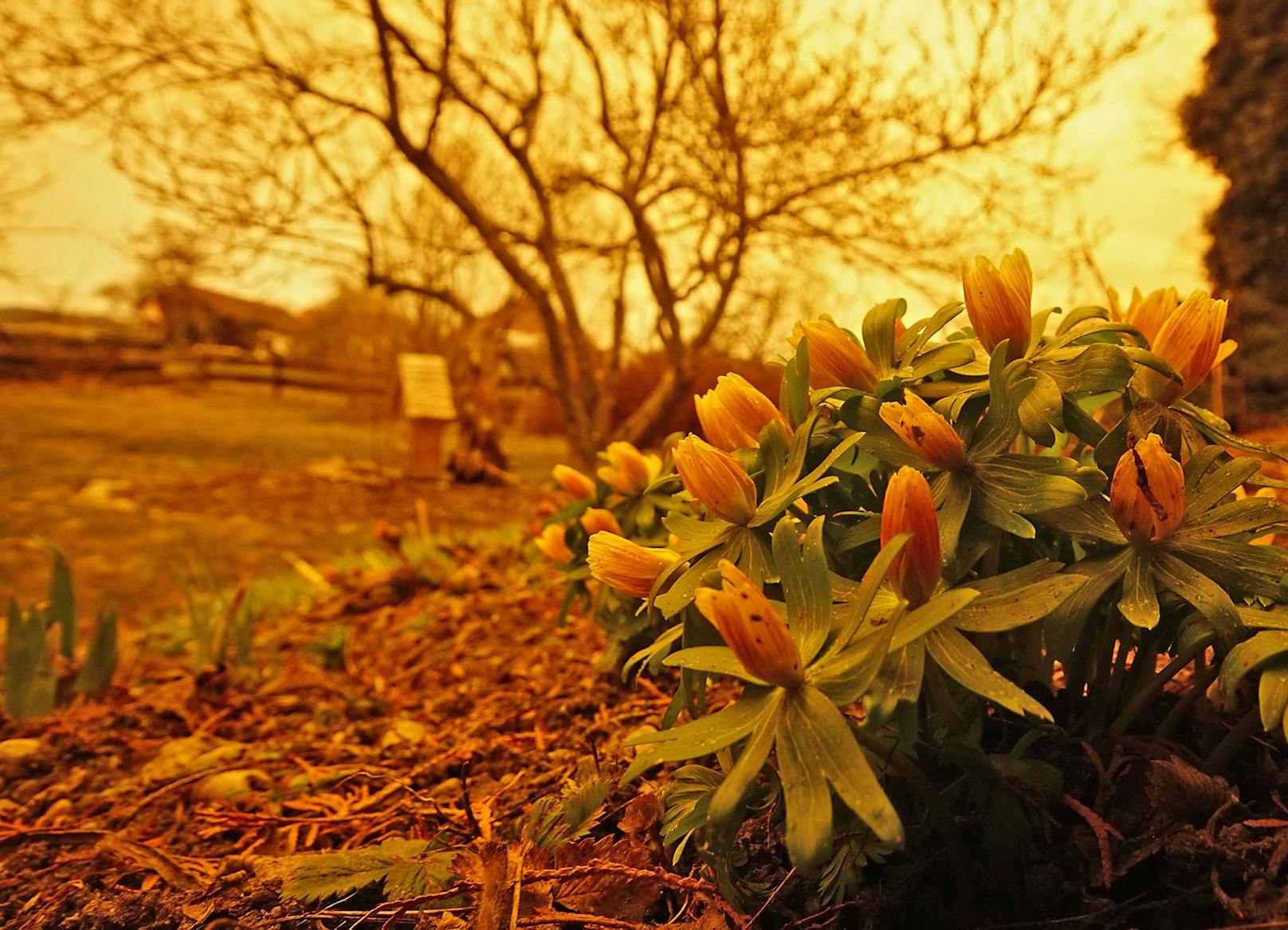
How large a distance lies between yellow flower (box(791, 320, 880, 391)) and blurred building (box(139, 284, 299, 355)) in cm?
1478

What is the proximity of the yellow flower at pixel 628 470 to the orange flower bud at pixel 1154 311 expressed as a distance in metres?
0.62

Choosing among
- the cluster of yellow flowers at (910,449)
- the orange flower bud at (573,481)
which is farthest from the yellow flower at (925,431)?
the orange flower bud at (573,481)

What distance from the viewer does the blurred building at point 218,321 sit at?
1524cm

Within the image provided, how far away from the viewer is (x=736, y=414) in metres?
0.79

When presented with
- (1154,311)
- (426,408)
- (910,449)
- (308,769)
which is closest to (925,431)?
(910,449)

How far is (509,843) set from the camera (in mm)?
884

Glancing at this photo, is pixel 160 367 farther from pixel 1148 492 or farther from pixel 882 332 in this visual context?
pixel 1148 492

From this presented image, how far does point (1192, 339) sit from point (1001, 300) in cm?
17

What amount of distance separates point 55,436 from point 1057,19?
798cm

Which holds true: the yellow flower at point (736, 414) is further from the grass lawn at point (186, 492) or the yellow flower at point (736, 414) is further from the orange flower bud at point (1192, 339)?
the grass lawn at point (186, 492)

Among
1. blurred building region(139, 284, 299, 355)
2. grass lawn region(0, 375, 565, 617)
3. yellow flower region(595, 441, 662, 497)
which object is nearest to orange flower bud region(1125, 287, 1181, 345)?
yellow flower region(595, 441, 662, 497)

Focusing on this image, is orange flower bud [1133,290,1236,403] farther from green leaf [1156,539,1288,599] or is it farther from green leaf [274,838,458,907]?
green leaf [274,838,458,907]

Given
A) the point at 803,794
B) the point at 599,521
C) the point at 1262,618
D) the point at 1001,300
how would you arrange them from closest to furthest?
the point at 803,794 < the point at 1262,618 < the point at 1001,300 < the point at 599,521

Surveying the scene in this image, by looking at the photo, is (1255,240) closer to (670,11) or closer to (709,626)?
(670,11)
